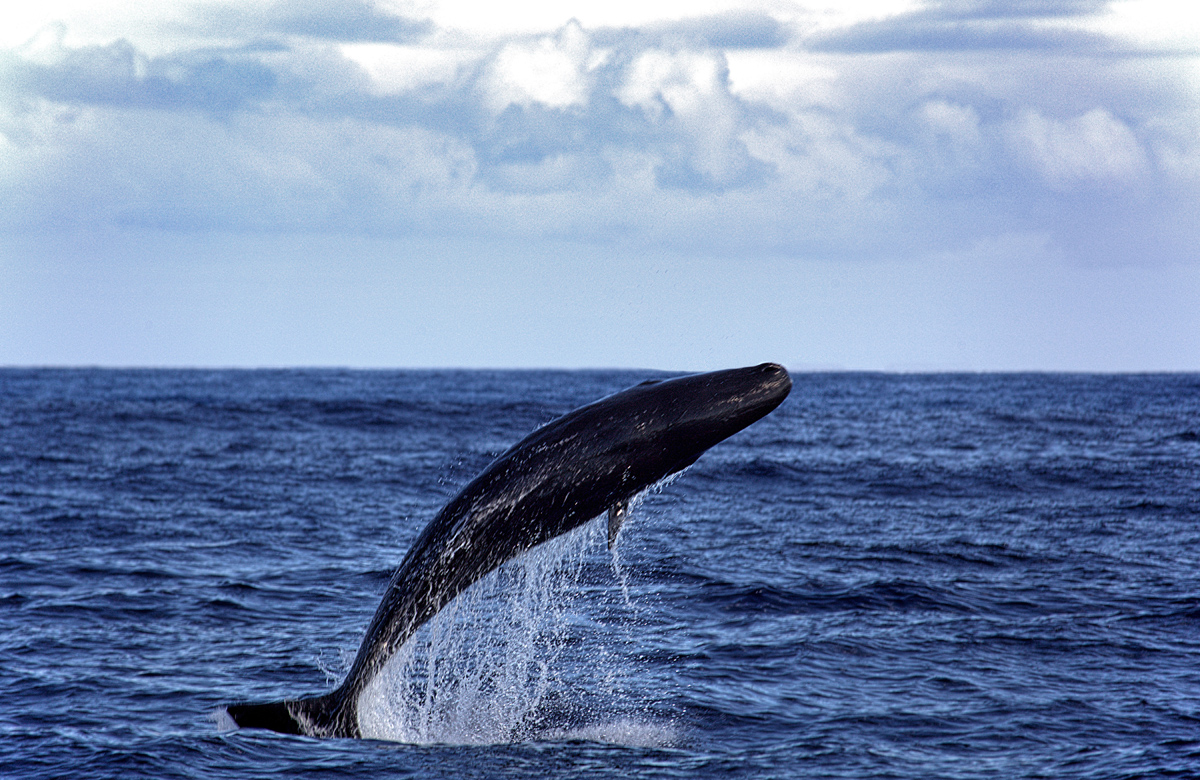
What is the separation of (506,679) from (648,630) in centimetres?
286

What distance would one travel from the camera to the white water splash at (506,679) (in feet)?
36.7

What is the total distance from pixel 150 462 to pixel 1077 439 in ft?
113

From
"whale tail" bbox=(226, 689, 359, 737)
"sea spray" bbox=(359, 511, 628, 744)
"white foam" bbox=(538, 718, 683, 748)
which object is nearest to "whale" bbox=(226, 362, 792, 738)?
"whale tail" bbox=(226, 689, 359, 737)

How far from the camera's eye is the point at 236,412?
56.7 metres

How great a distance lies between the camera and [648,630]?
15.3 metres

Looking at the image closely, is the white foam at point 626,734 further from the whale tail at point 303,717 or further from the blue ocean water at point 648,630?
the whale tail at point 303,717

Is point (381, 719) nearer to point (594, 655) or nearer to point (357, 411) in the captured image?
point (594, 655)

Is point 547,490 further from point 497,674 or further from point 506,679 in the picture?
point 497,674

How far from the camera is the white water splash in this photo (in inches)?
441

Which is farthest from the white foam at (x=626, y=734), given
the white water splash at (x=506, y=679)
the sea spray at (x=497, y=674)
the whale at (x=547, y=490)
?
the whale at (x=547, y=490)

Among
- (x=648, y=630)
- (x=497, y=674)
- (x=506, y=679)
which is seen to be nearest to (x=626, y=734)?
(x=506, y=679)

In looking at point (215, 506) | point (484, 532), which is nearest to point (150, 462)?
point (215, 506)

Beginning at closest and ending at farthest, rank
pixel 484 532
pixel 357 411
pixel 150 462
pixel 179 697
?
pixel 484 532, pixel 179 697, pixel 150 462, pixel 357 411

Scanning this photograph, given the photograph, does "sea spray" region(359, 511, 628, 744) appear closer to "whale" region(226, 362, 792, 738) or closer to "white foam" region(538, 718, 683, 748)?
"white foam" region(538, 718, 683, 748)
